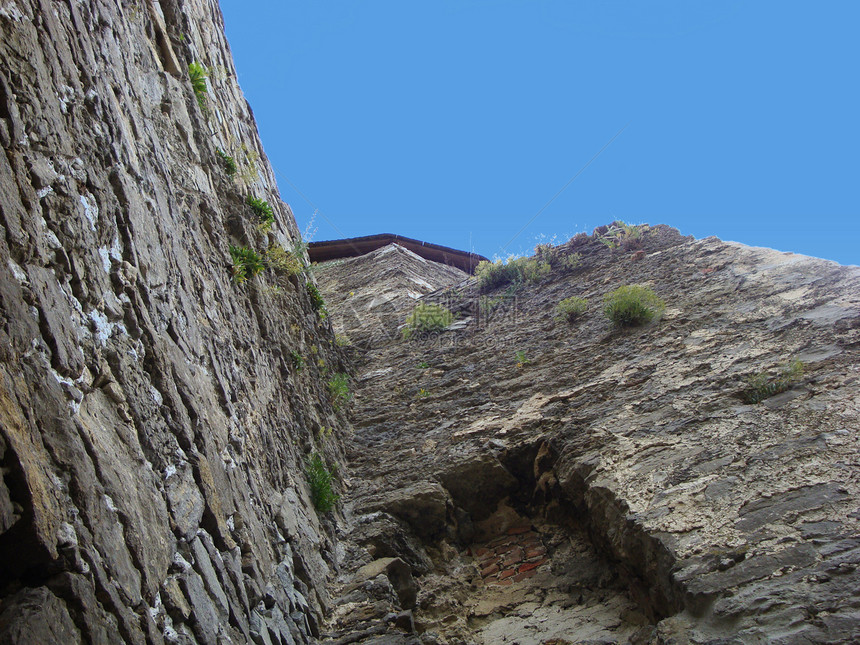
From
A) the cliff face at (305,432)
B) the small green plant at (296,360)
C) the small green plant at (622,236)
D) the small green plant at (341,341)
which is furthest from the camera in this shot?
the small green plant at (622,236)

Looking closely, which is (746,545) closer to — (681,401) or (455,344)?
(681,401)

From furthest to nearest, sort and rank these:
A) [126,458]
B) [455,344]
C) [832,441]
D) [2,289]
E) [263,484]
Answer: [455,344]
[263,484]
[832,441]
[126,458]
[2,289]

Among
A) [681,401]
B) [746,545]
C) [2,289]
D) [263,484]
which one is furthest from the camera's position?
[681,401]

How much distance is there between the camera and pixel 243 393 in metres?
4.51

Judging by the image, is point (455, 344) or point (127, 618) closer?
point (127, 618)

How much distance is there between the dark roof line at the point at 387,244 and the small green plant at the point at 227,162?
799 cm

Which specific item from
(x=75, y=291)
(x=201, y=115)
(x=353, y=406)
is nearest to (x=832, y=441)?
(x=75, y=291)

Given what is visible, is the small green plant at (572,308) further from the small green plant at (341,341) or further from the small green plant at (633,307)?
the small green plant at (341,341)

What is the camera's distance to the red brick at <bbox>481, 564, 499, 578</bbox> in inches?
191

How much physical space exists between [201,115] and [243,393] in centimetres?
276

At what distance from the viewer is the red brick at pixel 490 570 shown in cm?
485

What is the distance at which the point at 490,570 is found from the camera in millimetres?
4887

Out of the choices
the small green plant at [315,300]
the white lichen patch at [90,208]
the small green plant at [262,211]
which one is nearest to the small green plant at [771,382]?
the white lichen patch at [90,208]

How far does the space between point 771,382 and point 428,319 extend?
465 centimetres
